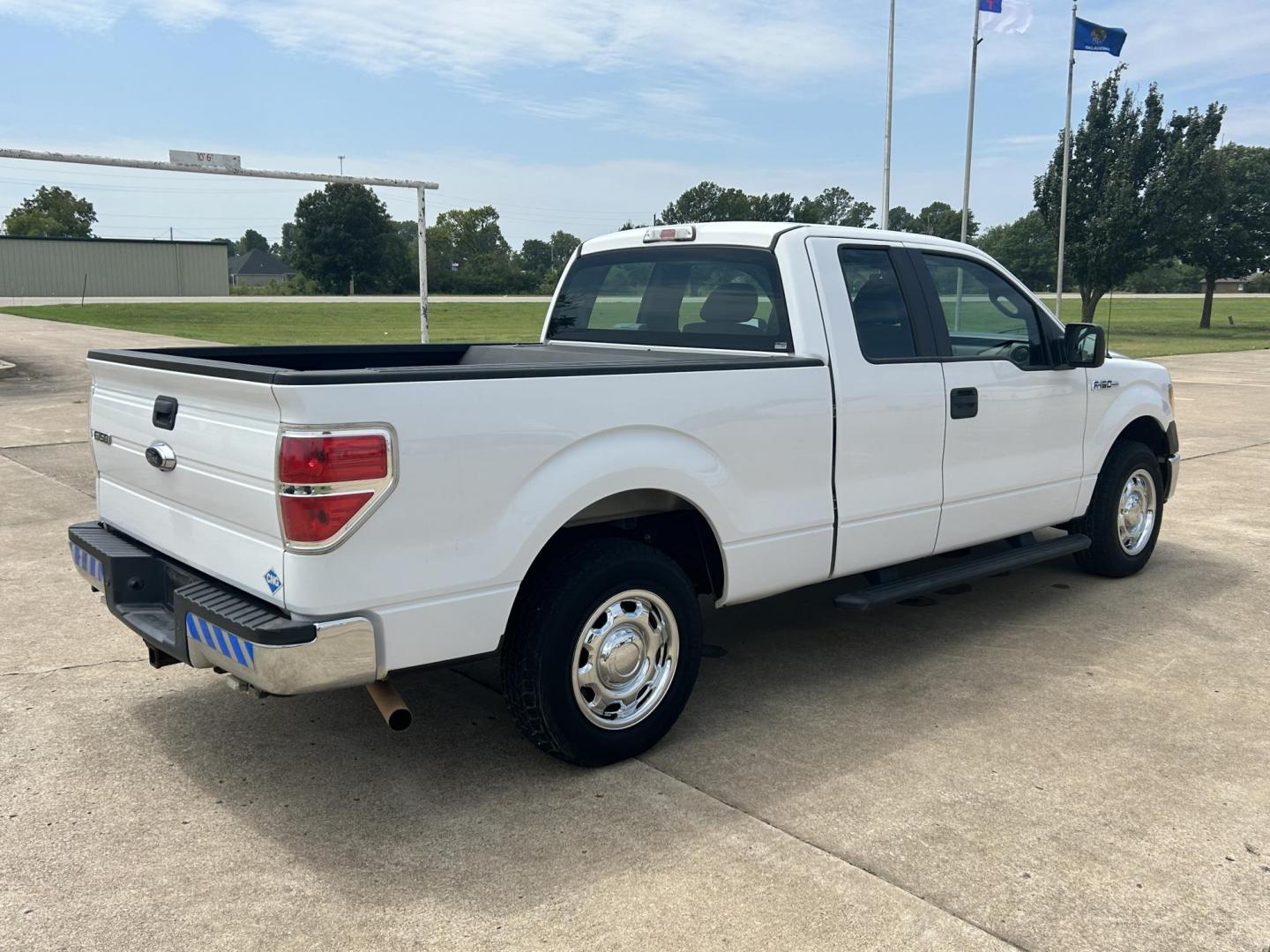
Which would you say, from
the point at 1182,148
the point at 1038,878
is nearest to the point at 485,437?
the point at 1038,878

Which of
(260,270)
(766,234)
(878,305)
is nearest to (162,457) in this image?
(766,234)

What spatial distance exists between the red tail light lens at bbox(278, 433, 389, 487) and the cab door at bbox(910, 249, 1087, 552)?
2.75 metres

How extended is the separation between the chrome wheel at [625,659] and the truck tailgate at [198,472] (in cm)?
108

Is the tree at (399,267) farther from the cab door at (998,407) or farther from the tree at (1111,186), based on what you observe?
the cab door at (998,407)

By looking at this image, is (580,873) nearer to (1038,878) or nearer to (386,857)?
(386,857)

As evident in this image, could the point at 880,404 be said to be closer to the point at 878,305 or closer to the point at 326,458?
the point at 878,305

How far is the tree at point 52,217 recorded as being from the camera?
Result: 84.8m

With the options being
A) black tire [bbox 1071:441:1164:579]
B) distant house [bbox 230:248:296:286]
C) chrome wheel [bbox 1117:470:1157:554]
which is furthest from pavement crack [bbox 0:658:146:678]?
distant house [bbox 230:248:296:286]

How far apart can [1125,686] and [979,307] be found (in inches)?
74.9

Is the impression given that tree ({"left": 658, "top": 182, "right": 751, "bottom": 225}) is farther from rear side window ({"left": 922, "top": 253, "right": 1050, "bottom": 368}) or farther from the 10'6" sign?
rear side window ({"left": 922, "top": 253, "right": 1050, "bottom": 368})

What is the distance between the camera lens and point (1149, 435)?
6395mm

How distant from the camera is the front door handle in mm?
4824

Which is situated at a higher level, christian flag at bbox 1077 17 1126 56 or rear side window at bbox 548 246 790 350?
christian flag at bbox 1077 17 1126 56

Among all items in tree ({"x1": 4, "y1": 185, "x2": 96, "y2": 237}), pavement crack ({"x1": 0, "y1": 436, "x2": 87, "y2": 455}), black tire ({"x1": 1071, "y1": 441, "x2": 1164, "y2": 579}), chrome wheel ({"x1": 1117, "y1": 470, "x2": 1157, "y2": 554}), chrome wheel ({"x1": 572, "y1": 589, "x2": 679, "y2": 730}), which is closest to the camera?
chrome wheel ({"x1": 572, "y1": 589, "x2": 679, "y2": 730})
